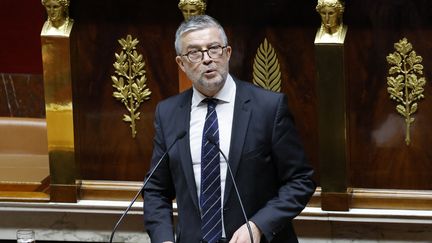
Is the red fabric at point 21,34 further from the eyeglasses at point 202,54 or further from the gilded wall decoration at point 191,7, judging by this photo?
the eyeglasses at point 202,54

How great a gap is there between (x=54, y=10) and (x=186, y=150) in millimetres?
1174

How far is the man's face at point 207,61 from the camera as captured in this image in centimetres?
326

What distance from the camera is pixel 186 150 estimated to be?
3.34 meters

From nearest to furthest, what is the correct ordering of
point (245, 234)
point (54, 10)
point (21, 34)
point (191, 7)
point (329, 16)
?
point (245, 234) → point (329, 16) → point (191, 7) → point (54, 10) → point (21, 34)

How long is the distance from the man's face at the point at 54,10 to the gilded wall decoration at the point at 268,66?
2.27 feet

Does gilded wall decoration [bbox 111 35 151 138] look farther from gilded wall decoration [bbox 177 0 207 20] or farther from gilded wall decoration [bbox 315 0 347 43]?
gilded wall decoration [bbox 315 0 347 43]

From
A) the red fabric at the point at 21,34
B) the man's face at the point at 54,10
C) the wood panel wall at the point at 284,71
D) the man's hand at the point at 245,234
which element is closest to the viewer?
the man's hand at the point at 245,234

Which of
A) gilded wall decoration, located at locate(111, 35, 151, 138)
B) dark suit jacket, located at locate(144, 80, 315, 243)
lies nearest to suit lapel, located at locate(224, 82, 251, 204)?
dark suit jacket, located at locate(144, 80, 315, 243)

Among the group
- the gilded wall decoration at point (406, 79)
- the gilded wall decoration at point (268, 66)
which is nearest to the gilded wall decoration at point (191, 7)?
the gilded wall decoration at point (268, 66)

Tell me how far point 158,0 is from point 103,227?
2.73 ft

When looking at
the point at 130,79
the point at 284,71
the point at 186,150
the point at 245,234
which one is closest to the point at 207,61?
the point at 186,150

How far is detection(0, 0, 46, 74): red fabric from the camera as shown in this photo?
211 inches

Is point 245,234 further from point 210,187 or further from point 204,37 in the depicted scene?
point 204,37

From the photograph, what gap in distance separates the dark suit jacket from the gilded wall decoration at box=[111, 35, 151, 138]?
101 centimetres
